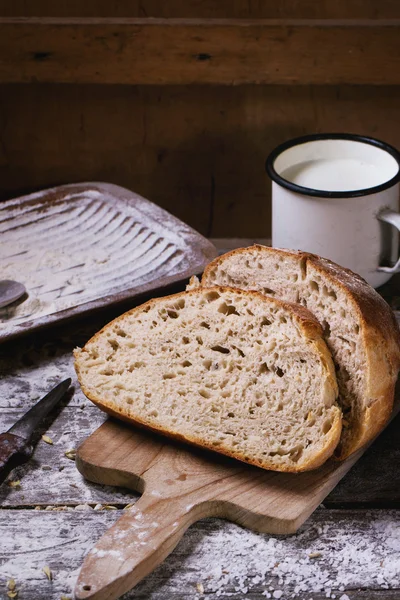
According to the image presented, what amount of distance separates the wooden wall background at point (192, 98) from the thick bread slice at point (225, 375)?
102 centimetres

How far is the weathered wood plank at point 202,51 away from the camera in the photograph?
7.88ft

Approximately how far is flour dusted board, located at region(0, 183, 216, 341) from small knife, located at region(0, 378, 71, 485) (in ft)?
0.69

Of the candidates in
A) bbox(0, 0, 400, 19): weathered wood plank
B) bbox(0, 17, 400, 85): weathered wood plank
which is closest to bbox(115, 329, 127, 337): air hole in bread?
bbox(0, 17, 400, 85): weathered wood plank

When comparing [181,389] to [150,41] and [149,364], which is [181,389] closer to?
[149,364]

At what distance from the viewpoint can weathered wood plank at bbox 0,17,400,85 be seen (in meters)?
2.40

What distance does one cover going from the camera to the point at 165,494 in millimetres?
1496

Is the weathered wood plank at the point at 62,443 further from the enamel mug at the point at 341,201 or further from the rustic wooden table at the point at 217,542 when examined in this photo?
the enamel mug at the point at 341,201

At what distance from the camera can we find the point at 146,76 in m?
2.50

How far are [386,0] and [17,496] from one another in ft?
5.78

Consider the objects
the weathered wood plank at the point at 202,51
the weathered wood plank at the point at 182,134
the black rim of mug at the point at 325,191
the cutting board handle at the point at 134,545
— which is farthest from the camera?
the weathered wood plank at the point at 182,134

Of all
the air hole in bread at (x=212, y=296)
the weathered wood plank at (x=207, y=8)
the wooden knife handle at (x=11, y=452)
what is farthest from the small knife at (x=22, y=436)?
the weathered wood plank at (x=207, y=8)

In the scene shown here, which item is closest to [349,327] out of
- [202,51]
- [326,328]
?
[326,328]

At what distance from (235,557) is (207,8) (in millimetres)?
1668

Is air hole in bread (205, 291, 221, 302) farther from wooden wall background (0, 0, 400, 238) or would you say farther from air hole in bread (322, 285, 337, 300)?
wooden wall background (0, 0, 400, 238)
